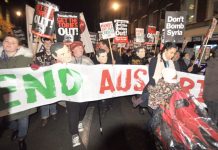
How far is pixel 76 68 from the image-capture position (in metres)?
5.19

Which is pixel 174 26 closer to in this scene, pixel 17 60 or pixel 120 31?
pixel 120 31

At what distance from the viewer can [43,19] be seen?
21.6ft

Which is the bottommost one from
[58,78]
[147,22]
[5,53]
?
[58,78]

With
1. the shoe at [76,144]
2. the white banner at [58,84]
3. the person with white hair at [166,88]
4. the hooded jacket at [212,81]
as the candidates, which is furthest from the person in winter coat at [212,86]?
the shoe at [76,144]

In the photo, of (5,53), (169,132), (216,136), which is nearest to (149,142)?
(169,132)

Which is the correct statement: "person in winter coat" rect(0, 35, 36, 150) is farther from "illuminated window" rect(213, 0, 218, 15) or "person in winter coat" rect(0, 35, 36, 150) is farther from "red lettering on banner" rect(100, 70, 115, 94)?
"illuminated window" rect(213, 0, 218, 15)

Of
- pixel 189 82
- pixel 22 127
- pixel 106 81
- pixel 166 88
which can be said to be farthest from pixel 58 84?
pixel 189 82

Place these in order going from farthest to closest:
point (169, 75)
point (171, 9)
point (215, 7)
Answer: point (171, 9) → point (215, 7) → point (169, 75)

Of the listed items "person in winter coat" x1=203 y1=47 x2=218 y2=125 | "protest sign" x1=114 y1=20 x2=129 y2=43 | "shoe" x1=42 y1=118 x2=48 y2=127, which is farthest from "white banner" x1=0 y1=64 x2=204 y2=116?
"protest sign" x1=114 y1=20 x2=129 y2=43

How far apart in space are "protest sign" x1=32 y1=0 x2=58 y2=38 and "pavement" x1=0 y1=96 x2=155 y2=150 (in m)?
2.19

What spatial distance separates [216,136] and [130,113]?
3.56 metres

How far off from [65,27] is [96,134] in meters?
3.11

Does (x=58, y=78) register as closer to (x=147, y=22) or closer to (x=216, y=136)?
(x=216, y=136)

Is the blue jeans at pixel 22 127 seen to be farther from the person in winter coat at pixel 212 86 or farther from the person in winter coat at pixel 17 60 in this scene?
the person in winter coat at pixel 212 86
